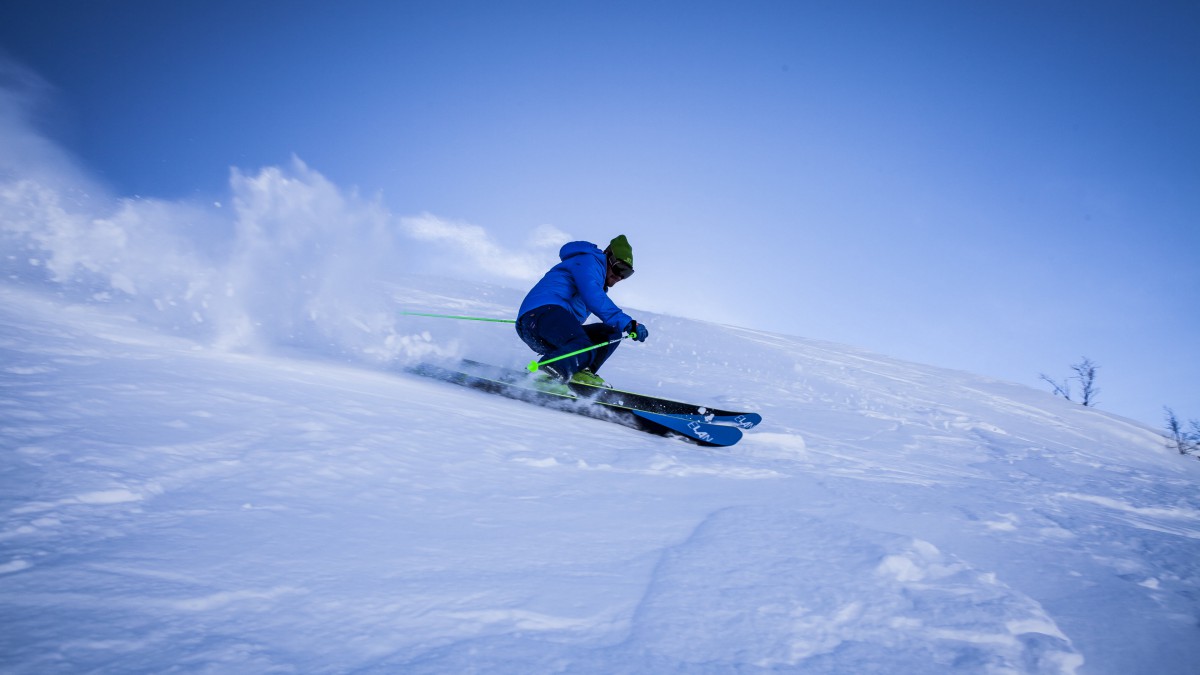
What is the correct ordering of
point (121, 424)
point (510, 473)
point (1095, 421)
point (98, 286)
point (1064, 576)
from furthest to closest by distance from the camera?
point (1095, 421) → point (98, 286) → point (510, 473) → point (1064, 576) → point (121, 424)

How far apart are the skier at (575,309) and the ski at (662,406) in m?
0.13

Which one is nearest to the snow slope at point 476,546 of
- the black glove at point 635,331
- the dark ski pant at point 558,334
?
the dark ski pant at point 558,334

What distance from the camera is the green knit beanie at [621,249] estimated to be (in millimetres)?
5035

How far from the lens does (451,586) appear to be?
1254mm

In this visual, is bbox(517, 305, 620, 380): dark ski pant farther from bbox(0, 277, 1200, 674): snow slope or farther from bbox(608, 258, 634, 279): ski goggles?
bbox(0, 277, 1200, 674): snow slope

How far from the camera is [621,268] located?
16.6 feet

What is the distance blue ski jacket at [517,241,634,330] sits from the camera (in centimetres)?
464

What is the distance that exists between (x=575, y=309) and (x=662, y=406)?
1403 mm

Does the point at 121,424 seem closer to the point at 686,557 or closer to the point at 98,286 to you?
the point at 686,557

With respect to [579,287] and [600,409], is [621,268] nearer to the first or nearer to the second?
[579,287]

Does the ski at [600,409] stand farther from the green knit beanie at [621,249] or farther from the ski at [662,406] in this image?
the green knit beanie at [621,249]

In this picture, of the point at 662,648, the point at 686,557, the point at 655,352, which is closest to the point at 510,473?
the point at 686,557

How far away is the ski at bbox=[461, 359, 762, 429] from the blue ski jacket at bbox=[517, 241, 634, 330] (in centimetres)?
67

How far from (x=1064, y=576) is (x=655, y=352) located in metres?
8.30
